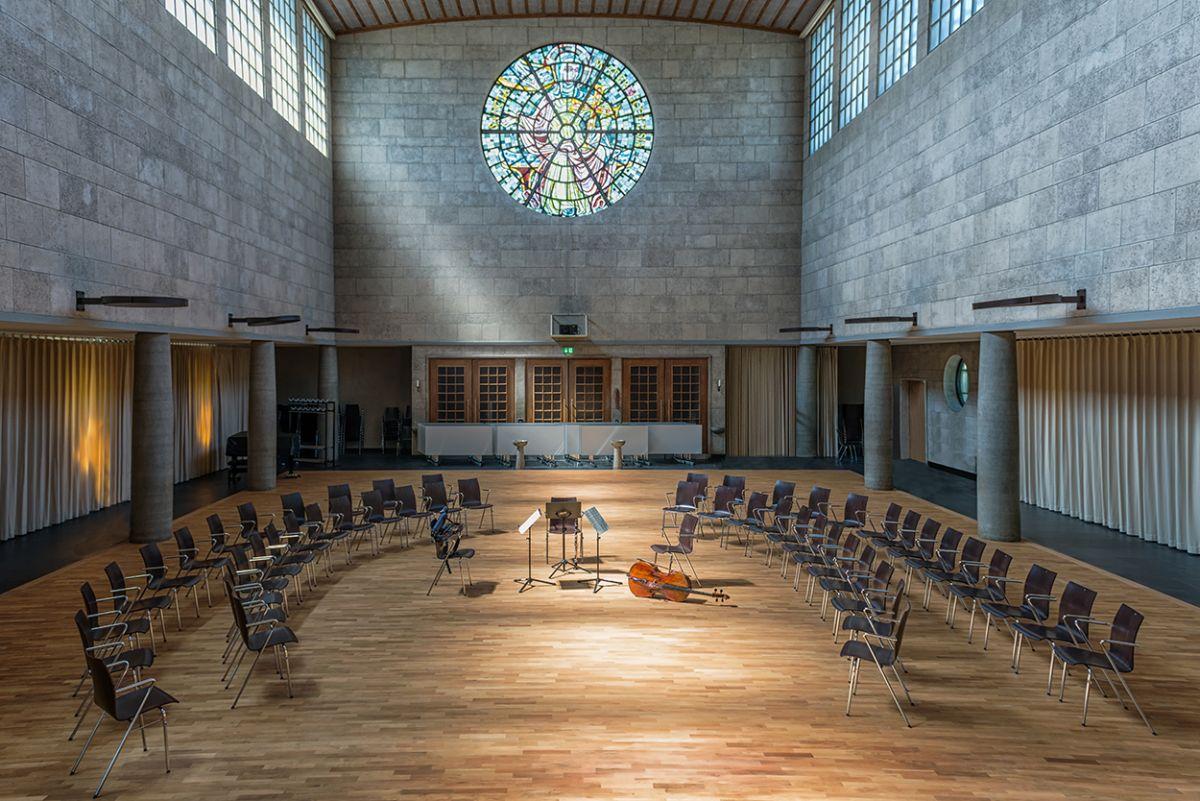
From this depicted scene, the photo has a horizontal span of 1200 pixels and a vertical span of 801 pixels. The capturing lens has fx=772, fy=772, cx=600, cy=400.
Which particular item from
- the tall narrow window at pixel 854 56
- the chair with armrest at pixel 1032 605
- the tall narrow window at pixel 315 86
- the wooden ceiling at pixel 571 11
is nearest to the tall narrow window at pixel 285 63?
the tall narrow window at pixel 315 86

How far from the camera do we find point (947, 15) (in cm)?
1359

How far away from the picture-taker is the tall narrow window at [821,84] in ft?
65.4

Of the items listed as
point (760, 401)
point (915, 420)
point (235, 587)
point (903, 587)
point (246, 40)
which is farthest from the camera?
point (760, 401)

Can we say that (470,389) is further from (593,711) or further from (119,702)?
(119,702)

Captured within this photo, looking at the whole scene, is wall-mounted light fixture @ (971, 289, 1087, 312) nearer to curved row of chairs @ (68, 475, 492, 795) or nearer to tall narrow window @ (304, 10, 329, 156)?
curved row of chairs @ (68, 475, 492, 795)

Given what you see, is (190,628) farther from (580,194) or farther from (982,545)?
(580,194)

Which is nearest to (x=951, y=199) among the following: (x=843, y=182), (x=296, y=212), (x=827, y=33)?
(x=843, y=182)

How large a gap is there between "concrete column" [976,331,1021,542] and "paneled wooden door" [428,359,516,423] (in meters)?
13.6

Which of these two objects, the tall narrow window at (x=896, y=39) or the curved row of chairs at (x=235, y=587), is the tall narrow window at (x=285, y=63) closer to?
the curved row of chairs at (x=235, y=587)

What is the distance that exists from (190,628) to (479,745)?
435 cm

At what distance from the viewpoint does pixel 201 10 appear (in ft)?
44.1

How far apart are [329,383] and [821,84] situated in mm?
15601

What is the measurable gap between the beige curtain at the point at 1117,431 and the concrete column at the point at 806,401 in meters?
7.03

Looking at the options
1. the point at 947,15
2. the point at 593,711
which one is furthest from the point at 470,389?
the point at 593,711
